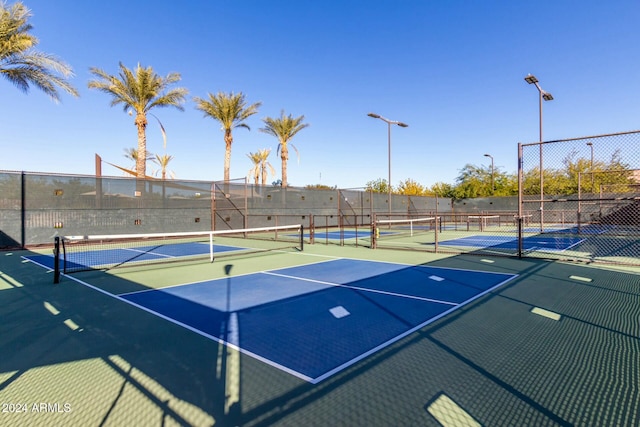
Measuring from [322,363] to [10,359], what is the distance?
3284 mm

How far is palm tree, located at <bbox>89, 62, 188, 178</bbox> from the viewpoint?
1984 centimetres

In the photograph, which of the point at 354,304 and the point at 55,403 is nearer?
the point at 55,403

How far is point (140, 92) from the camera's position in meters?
20.2

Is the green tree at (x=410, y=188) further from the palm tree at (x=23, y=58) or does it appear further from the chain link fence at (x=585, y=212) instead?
the palm tree at (x=23, y=58)

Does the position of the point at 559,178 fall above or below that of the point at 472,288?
above

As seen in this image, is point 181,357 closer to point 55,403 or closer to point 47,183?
point 55,403

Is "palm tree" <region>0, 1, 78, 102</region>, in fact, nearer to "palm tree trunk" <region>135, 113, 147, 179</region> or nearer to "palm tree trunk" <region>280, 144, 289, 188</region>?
"palm tree trunk" <region>135, 113, 147, 179</region>

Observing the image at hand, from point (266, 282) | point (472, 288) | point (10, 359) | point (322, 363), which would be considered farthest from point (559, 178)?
point (10, 359)

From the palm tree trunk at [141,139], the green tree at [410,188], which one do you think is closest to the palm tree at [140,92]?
the palm tree trunk at [141,139]

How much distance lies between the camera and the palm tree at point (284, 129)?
30.3 meters

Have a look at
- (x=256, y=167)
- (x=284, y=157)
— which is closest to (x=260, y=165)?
(x=256, y=167)

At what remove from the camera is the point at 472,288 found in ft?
21.0

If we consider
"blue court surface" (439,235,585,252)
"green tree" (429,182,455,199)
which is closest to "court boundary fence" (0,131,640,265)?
"blue court surface" (439,235,585,252)

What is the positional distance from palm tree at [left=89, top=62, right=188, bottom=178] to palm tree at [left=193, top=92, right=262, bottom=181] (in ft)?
13.0
